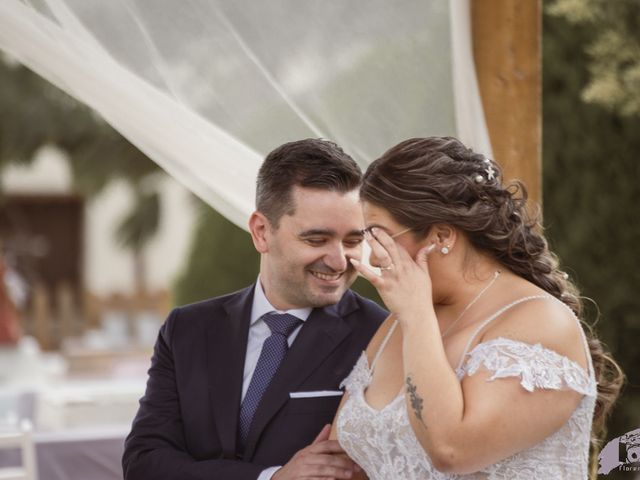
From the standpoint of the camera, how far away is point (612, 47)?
5012 mm

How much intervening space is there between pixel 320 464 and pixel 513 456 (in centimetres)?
51

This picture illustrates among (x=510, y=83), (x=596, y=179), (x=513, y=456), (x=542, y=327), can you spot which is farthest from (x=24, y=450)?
(x=596, y=179)

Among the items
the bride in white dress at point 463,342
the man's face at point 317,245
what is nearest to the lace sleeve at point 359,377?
the bride in white dress at point 463,342

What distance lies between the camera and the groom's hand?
242cm

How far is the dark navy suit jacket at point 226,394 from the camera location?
8.63 feet

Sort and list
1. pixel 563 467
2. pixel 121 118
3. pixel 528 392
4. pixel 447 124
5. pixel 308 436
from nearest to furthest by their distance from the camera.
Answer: pixel 528 392, pixel 563 467, pixel 308 436, pixel 121 118, pixel 447 124

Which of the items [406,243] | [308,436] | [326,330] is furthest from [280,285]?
[406,243]

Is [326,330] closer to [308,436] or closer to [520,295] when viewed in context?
[308,436]

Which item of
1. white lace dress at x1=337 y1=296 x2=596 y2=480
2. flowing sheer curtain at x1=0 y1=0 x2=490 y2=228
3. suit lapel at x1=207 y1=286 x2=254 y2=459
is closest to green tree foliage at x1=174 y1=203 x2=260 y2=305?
flowing sheer curtain at x1=0 y1=0 x2=490 y2=228

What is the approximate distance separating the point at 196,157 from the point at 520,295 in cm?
122

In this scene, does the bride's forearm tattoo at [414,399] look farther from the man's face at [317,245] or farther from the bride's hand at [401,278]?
the man's face at [317,245]

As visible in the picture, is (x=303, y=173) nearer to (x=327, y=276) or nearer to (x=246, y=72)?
(x=327, y=276)

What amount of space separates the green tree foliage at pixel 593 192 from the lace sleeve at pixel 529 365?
11.9ft

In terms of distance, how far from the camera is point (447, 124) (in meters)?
3.27
